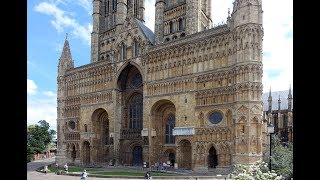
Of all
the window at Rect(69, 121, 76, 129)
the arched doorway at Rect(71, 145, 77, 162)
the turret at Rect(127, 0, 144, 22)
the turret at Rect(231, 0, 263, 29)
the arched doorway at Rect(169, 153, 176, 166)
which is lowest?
the arched doorway at Rect(71, 145, 77, 162)

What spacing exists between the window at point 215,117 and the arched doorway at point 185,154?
16.4 ft

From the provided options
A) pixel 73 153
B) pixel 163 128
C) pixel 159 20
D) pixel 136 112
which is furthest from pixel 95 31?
pixel 163 128

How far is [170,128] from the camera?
158ft

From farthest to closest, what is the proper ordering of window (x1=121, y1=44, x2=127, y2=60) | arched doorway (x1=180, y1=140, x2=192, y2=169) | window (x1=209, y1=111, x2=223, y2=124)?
window (x1=121, y1=44, x2=127, y2=60) → arched doorway (x1=180, y1=140, x2=192, y2=169) → window (x1=209, y1=111, x2=223, y2=124)

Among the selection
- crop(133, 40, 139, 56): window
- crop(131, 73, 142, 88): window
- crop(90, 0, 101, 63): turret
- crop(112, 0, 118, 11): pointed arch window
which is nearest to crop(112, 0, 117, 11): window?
crop(112, 0, 118, 11): pointed arch window

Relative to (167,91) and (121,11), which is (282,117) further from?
(121,11)

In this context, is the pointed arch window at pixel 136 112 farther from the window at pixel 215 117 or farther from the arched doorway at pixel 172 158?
the window at pixel 215 117

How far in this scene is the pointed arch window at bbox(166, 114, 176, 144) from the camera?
4741cm

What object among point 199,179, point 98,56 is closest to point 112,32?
point 98,56

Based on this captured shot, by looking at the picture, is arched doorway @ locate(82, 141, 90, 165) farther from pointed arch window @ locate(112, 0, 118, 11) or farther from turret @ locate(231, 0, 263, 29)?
turret @ locate(231, 0, 263, 29)

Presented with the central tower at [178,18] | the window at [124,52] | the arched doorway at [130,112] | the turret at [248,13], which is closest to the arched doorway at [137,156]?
the arched doorway at [130,112]

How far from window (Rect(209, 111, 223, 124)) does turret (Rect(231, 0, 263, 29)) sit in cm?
1102
